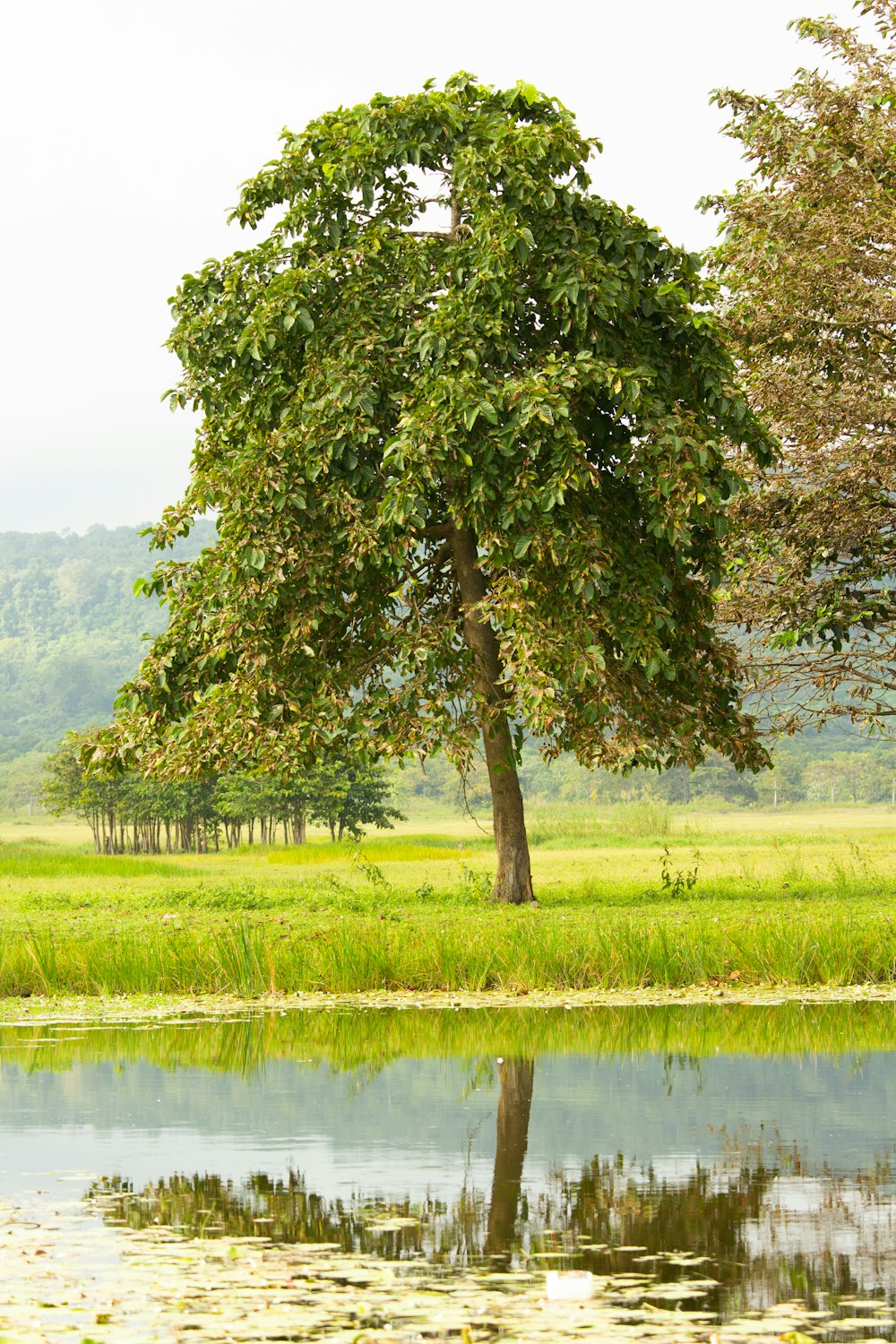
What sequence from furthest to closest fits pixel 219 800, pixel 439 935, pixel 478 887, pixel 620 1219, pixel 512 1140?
1. pixel 219 800
2. pixel 478 887
3. pixel 439 935
4. pixel 512 1140
5. pixel 620 1219

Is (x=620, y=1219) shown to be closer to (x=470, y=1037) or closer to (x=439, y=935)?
(x=470, y=1037)

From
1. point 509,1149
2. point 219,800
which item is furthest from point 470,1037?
point 219,800

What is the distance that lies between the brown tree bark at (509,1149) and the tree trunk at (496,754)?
11726mm

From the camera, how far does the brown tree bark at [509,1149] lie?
24.5 ft

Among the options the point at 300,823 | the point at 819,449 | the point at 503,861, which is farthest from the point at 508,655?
the point at 300,823

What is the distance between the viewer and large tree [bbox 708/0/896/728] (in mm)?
23312

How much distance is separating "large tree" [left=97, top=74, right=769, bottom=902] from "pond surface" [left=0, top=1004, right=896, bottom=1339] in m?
6.94

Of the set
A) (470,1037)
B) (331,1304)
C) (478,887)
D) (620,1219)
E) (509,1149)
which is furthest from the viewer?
(478,887)

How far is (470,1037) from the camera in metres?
13.4

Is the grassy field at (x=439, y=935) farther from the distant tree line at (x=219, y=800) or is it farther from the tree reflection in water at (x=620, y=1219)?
the distant tree line at (x=219, y=800)

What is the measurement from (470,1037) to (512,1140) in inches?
153

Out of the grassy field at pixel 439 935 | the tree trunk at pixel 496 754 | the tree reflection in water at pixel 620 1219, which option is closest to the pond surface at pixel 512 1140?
the tree reflection in water at pixel 620 1219

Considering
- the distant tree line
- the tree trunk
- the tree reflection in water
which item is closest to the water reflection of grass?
the tree reflection in water

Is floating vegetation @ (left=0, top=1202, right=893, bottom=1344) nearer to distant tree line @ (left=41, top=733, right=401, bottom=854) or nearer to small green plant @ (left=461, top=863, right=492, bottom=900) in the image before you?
small green plant @ (left=461, top=863, right=492, bottom=900)
